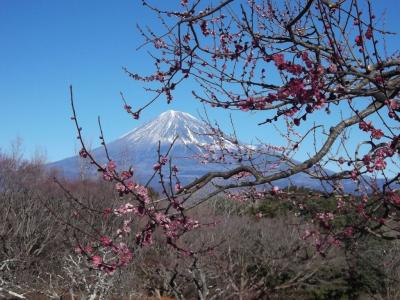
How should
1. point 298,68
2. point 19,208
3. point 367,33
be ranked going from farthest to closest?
point 19,208 → point 367,33 → point 298,68

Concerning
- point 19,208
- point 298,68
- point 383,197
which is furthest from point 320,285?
point 298,68

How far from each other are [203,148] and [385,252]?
1272 centimetres

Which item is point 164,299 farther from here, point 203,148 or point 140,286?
point 203,148

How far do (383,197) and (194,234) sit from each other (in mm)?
19465

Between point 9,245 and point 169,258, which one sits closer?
point 9,245

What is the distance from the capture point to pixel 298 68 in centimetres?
225

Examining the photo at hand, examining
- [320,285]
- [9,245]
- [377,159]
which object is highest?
[377,159]

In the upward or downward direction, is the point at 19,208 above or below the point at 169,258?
above

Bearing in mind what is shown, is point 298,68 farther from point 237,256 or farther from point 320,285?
point 237,256

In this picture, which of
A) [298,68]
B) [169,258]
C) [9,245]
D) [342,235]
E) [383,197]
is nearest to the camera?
[298,68]

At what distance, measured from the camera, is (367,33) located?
8.76 ft

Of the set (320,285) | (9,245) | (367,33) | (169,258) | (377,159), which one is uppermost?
(367,33)

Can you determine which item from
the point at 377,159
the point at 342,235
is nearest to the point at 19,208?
the point at 342,235

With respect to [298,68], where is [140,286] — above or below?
below
